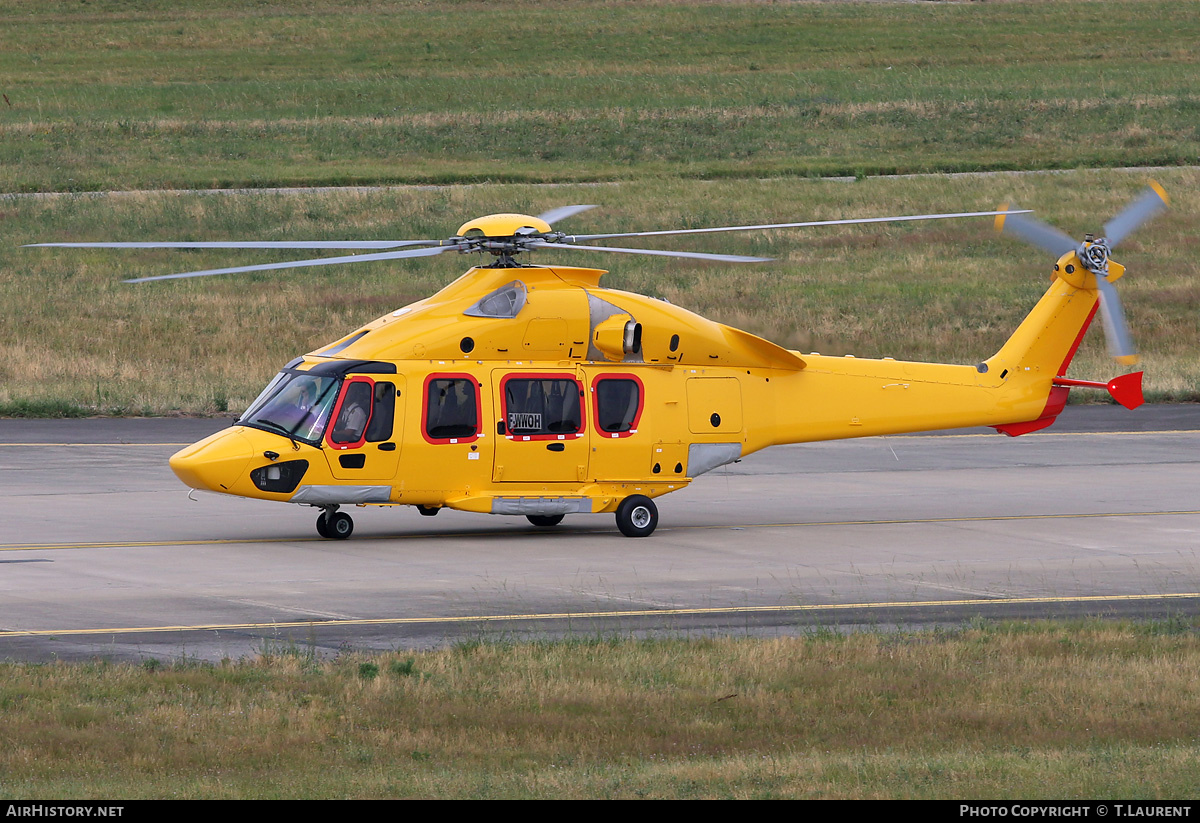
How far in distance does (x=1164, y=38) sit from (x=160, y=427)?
77.4 meters

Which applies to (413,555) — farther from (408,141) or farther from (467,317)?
(408,141)

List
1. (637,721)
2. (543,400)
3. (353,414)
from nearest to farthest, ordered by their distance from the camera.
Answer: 1. (637,721)
2. (353,414)
3. (543,400)

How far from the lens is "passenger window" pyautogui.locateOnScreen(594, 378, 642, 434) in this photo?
20.6 meters

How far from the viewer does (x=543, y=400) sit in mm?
20344

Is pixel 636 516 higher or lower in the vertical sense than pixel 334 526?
higher

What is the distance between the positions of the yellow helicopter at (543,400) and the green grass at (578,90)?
125 feet

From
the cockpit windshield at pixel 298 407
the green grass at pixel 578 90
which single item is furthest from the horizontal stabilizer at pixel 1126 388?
the green grass at pixel 578 90

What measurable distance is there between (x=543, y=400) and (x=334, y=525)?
3.21m

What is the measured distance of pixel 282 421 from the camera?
19562 millimetres

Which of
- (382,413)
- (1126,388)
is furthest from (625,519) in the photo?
(1126,388)

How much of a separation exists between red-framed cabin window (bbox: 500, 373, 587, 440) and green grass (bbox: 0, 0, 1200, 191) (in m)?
38.8

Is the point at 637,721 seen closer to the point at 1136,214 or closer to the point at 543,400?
the point at 543,400

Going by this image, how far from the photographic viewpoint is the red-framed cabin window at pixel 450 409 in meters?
19.9

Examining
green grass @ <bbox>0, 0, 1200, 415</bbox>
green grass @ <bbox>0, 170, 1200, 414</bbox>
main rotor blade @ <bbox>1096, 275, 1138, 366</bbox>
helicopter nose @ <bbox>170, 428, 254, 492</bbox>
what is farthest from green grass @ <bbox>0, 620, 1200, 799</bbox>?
green grass @ <bbox>0, 170, 1200, 414</bbox>
